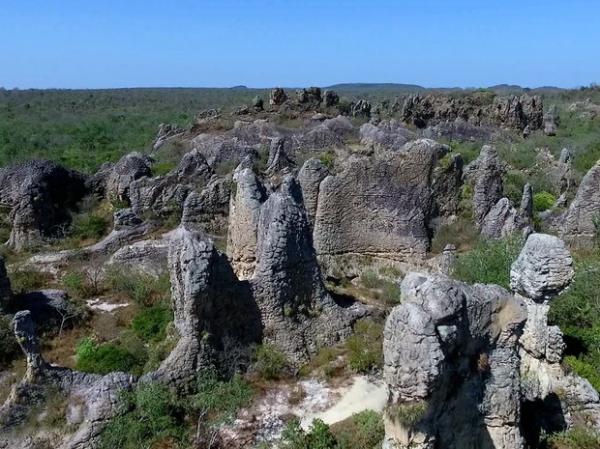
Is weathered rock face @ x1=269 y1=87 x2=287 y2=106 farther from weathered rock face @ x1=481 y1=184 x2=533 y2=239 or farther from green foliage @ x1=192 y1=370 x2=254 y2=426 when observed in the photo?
green foliage @ x1=192 y1=370 x2=254 y2=426

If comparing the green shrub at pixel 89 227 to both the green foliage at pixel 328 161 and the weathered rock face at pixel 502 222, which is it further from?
the weathered rock face at pixel 502 222

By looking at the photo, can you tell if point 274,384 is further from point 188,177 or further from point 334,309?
point 188,177

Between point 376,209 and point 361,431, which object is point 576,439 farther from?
point 376,209

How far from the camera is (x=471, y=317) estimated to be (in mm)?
8258

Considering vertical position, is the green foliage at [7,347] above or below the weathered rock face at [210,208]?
below

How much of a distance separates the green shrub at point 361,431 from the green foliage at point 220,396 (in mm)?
1771

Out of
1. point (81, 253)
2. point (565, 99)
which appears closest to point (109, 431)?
point (81, 253)

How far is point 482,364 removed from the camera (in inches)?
331

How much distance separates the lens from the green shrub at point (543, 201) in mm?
27403

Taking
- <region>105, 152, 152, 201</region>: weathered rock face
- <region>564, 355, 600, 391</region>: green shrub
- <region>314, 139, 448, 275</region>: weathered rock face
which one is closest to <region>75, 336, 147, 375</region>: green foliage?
<region>314, 139, 448, 275</region>: weathered rock face

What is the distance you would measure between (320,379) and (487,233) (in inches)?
331

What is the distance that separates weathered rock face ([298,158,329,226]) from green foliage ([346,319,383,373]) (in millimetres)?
5133

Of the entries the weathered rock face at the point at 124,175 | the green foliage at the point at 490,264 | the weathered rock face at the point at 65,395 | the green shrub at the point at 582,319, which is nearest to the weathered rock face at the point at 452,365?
the green shrub at the point at 582,319

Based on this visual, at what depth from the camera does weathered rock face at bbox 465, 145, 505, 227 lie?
19.5m
